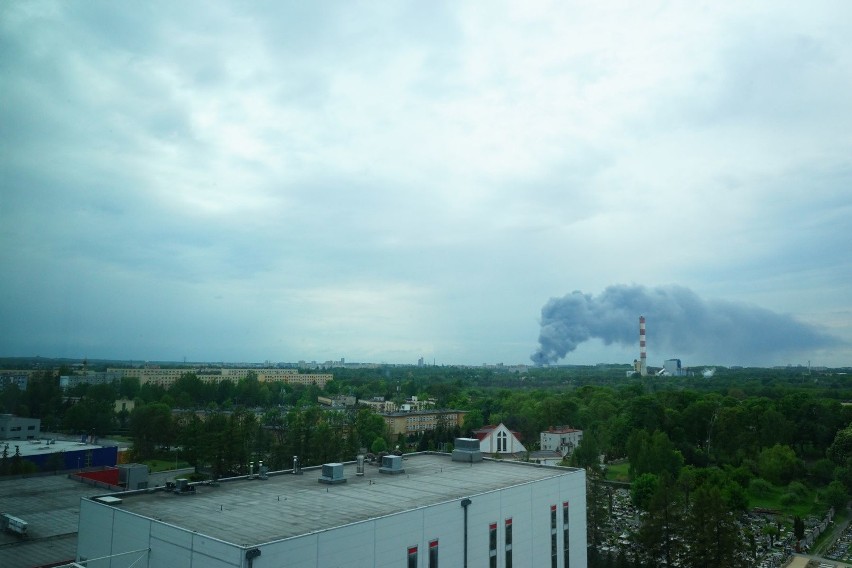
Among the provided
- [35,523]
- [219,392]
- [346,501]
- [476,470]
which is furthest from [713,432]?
[219,392]

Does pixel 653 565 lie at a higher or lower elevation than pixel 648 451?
lower

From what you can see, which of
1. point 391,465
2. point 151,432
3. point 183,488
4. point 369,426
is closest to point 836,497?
point 391,465

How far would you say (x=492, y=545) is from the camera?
37.5 ft

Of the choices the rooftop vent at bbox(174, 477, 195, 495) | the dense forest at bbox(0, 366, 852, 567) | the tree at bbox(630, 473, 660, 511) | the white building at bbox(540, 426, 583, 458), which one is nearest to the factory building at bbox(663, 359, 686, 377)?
the dense forest at bbox(0, 366, 852, 567)

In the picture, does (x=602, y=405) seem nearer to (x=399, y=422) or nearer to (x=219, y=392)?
(x=399, y=422)

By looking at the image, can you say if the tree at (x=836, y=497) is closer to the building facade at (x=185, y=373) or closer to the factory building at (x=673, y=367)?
the building facade at (x=185, y=373)

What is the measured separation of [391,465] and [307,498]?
127 inches

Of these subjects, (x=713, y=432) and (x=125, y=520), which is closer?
(x=125, y=520)

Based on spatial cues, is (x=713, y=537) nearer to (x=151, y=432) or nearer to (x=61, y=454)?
(x=61, y=454)

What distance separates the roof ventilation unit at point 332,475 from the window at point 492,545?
3.34 meters

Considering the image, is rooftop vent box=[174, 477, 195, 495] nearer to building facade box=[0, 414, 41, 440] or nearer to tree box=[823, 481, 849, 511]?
building facade box=[0, 414, 41, 440]

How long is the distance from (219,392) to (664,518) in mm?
49207

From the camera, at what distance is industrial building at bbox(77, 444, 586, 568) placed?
844cm

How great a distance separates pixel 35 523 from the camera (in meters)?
15.4
